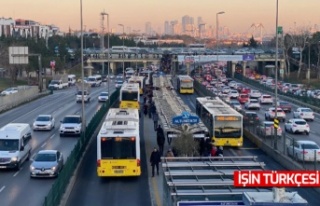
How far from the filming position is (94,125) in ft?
137

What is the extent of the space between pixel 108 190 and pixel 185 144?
16.7ft

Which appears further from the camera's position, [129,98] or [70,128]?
[129,98]

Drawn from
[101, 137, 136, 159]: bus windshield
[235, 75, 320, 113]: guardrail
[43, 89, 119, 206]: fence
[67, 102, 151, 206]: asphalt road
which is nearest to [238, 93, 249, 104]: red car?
[235, 75, 320, 113]: guardrail

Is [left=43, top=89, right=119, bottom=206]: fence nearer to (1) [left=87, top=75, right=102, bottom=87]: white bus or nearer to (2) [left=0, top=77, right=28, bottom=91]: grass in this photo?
(1) [left=87, top=75, right=102, bottom=87]: white bus

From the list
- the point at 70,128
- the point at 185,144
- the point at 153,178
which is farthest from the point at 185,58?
the point at 153,178

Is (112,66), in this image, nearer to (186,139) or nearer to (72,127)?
(72,127)

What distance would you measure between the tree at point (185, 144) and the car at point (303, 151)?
411 cm

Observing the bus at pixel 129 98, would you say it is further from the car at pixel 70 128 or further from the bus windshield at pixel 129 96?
the car at pixel 70 128

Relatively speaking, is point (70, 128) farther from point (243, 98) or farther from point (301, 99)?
point (301, 99)

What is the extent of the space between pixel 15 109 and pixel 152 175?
37187 mm

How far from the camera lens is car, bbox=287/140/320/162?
27.9m

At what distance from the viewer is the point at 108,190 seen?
2525 cm

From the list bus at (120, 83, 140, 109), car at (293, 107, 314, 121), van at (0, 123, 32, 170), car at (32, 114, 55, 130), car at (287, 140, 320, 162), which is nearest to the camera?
car at (287, 140, 320, 162)

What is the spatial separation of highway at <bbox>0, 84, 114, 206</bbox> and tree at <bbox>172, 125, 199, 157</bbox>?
5.49 m
